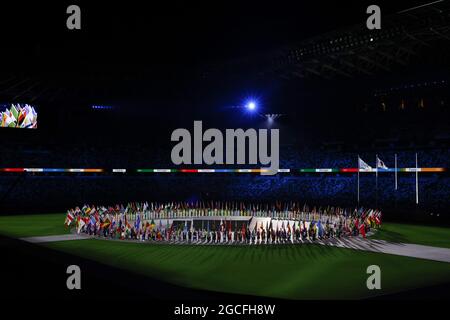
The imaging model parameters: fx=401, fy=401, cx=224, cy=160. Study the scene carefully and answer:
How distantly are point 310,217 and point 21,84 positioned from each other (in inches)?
1449

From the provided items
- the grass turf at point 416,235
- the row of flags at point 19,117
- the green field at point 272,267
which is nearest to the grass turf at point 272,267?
the green field at point 272,267

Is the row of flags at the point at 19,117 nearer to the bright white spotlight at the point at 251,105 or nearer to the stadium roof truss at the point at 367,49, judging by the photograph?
the stadium roof truss at the point at 367,49

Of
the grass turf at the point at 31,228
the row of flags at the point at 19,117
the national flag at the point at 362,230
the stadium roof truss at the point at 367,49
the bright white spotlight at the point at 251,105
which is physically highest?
the stadium roof truss at the point at 367,49

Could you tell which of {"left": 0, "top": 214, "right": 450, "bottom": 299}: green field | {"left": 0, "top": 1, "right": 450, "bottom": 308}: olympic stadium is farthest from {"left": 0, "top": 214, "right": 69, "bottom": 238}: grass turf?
{"left": 0, "top": 214, "right": 450, "bottom": 299}: green field

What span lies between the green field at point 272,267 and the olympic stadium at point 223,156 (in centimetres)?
13

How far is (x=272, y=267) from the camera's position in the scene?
16641 millimetres

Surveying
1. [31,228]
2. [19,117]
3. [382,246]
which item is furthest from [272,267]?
[19,117]

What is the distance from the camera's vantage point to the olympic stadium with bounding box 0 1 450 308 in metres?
16.1

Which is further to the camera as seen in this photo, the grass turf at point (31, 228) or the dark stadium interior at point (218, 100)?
the dark stadium interior at point (218, 100)

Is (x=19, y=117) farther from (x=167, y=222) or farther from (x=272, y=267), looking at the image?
(x=272, y=267)

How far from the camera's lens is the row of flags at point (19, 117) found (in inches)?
1780

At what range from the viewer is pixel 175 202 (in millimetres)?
51469
